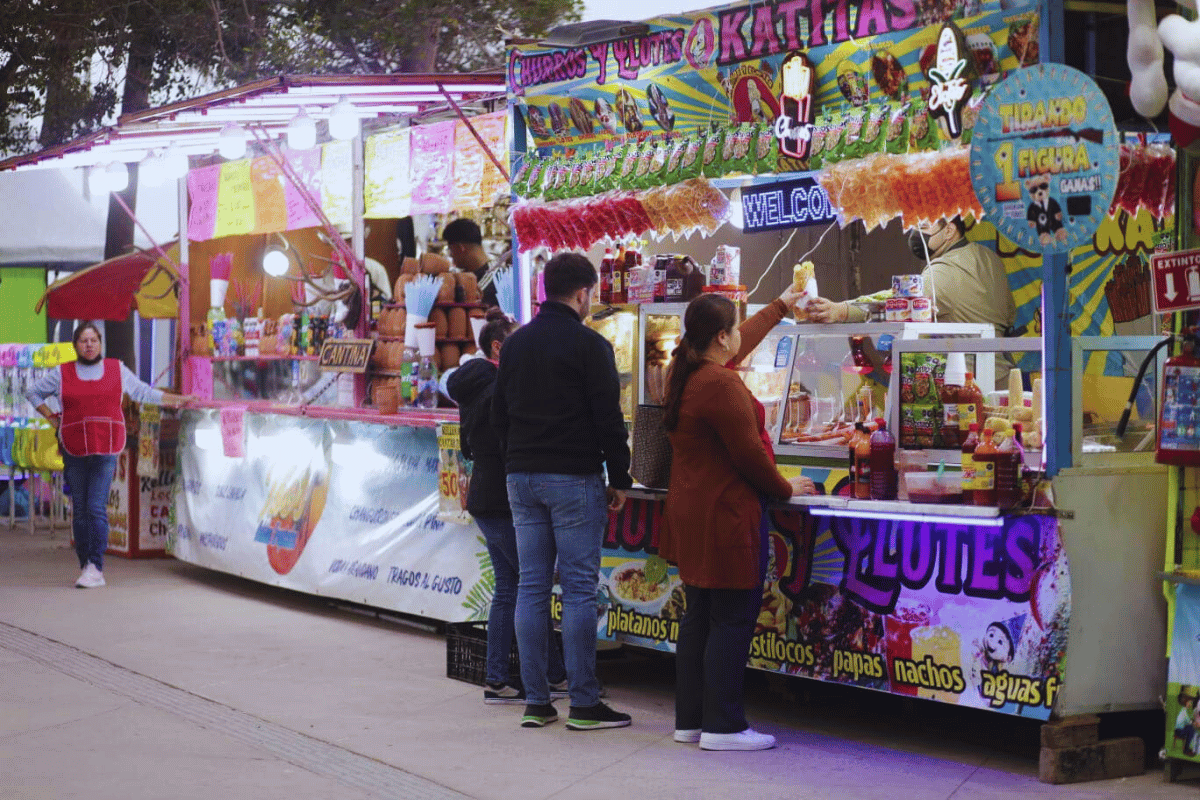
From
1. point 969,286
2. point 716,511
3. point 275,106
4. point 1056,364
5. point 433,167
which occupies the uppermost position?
point 275,106

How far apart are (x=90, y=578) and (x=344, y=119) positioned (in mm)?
3881

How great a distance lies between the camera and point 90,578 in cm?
1120

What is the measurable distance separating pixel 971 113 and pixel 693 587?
213 centimetres

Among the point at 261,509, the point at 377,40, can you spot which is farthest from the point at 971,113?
the point at 377,40

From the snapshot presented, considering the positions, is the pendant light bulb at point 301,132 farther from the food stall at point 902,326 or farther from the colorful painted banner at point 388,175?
the food stall at point 902,326

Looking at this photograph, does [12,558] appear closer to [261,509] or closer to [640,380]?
[261,509]

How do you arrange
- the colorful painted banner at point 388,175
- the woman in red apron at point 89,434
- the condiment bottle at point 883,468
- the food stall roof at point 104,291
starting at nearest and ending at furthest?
1. the condiment bottle at point 883,468
2. the colorful painted banner at point 388,175
3. the woman in red apron at point 89,434
4. the food stall roof at point 104,291

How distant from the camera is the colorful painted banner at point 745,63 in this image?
6070mm

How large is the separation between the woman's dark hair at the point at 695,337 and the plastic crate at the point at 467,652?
201cm

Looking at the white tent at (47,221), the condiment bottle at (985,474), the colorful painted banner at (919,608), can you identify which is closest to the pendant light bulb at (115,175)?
the white tent at (47,221)

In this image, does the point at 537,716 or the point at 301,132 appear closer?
the point at 537,716

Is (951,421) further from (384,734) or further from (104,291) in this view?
(104,291)

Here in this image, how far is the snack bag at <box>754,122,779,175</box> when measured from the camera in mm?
6965

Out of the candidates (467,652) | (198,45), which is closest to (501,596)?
A: (467,652)
